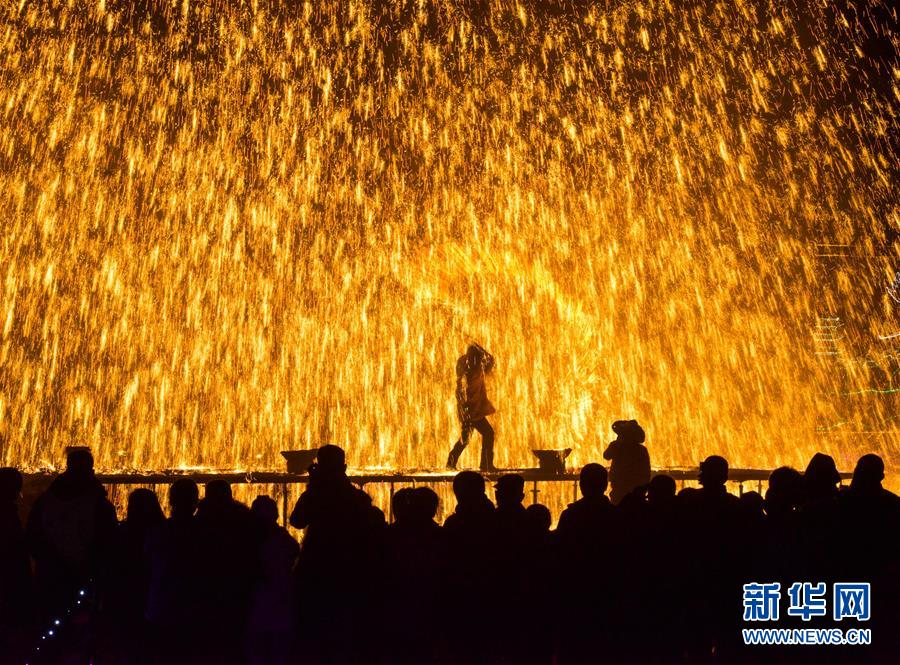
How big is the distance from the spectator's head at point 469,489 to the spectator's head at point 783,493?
1.69 meters

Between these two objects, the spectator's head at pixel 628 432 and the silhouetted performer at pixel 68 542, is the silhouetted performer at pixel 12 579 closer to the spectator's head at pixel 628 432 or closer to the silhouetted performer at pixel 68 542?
the silhouetted performer at pixel 68 542

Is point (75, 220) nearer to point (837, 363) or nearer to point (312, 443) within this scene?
point (312, 443)

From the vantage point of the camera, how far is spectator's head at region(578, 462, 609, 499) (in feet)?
17.3

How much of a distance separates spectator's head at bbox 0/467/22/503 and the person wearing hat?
593cm

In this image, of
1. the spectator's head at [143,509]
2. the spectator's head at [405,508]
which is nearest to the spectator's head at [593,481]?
the spectator's head at [405,508]

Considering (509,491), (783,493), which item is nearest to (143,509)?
(509,491)

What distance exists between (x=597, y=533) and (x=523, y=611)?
0.56 metres

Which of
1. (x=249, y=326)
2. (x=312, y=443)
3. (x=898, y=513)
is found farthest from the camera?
(x=249, y=326)

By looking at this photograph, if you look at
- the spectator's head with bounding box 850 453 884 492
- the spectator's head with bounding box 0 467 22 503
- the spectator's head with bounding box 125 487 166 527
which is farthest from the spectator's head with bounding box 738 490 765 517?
the spectator's head with bounding box 0 467 22 503

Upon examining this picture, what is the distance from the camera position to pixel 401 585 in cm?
493

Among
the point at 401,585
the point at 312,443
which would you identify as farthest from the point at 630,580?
the point at 312,443

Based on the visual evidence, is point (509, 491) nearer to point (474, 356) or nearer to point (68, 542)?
point (68, 542)

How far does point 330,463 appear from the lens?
5.45 m

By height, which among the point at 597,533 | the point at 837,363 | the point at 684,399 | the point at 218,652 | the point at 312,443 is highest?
the point at 837,363
